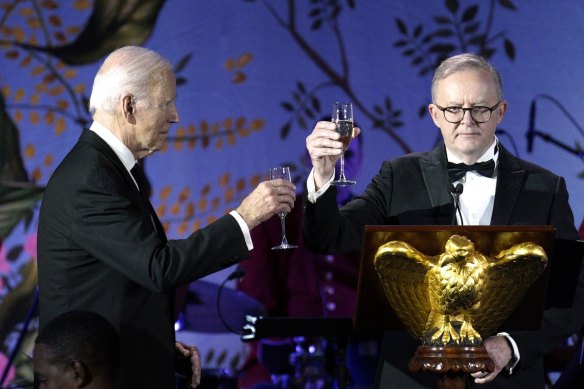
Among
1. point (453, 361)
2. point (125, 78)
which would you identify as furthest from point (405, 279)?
point (125, 78)

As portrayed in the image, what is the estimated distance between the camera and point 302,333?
4.55 meters

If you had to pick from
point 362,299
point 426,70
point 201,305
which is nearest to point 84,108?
point 201,305

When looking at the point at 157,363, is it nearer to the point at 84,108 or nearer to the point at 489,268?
the point at 489,268

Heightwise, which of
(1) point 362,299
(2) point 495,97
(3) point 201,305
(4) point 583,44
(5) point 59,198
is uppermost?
(4) point 583,44

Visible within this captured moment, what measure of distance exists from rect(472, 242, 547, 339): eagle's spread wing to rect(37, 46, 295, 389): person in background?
70cm

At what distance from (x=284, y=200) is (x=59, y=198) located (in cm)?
64

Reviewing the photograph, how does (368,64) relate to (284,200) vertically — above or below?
above

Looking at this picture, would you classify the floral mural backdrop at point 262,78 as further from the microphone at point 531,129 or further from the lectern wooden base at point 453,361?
the lectern wooden base at point 453,361

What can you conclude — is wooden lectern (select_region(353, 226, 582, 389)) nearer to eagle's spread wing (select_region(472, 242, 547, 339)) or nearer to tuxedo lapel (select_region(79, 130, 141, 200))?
eagle's spread wing (select_region(472, 242, 547, 339))

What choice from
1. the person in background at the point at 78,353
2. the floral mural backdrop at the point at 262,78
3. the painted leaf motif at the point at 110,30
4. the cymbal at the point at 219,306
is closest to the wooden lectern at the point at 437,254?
the person in background at the point at 78,353

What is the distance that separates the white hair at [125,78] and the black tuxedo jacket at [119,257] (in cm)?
14

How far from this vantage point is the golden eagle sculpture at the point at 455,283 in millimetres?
2455

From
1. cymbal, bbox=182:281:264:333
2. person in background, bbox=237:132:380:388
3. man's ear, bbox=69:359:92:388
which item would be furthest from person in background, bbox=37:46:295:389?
person in background, bbox=237:132:380:388

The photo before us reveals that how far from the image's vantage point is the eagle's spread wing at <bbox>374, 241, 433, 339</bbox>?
2.46m
